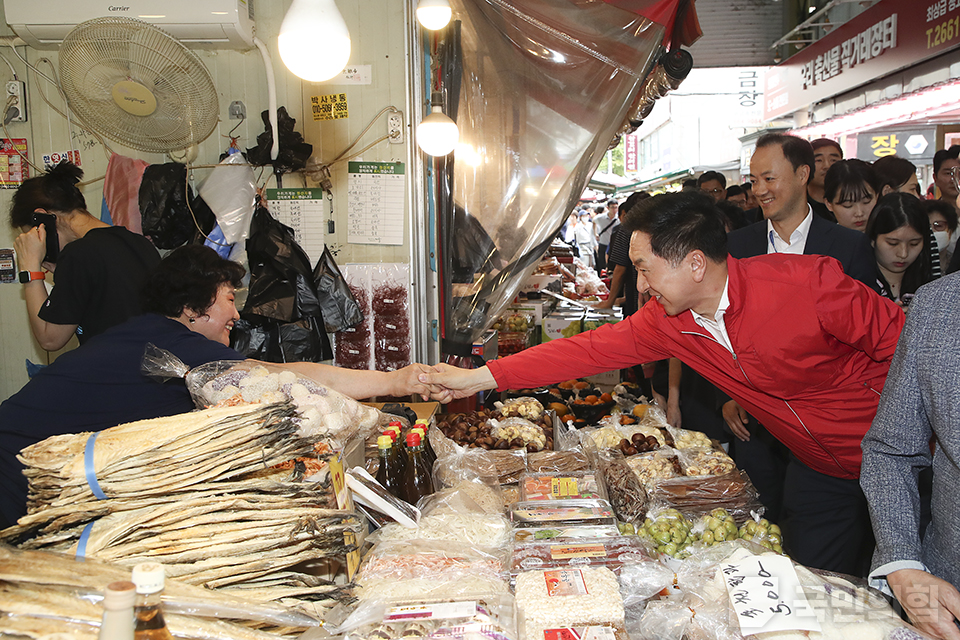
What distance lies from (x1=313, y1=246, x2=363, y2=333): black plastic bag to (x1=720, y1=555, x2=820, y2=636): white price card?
3.26 meters

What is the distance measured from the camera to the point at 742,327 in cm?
213

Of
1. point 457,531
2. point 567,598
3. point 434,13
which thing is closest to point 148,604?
point 567,598

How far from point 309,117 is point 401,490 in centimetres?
314

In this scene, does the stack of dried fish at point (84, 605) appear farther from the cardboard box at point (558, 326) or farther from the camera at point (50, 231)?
the cardboard box at point (558, 326)

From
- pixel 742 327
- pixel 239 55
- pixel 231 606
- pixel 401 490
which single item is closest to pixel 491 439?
pixel 401 490

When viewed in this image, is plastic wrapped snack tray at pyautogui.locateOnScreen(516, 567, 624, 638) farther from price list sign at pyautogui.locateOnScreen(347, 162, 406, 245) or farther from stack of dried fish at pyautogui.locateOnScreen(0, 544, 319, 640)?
price list sign at pyautogui.locateOnScreen(347, 162, 406, 245)

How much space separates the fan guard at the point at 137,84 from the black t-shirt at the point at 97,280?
688 millimetres

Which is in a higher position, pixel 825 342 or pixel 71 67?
pixel 71 67

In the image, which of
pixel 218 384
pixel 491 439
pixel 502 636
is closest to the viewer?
pixel 502 636

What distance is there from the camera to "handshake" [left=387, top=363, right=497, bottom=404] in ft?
8.93

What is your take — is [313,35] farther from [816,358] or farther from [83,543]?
[816,358]

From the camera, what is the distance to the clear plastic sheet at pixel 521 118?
11.8ft

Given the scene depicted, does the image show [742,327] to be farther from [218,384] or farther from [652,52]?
[652,52]

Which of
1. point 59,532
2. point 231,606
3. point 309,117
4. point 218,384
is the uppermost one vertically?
point 309,117
